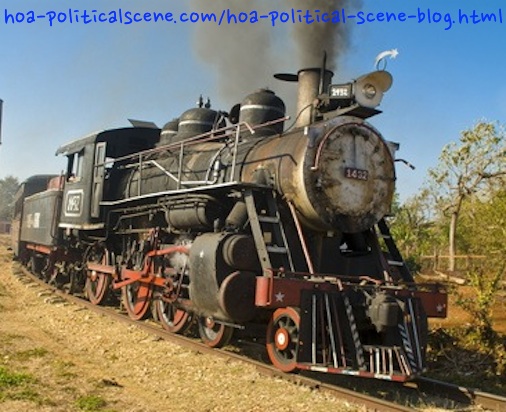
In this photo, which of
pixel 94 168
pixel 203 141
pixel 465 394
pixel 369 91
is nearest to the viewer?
pixel 465 394

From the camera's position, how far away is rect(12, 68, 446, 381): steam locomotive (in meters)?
6.14

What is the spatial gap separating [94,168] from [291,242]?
19.3 ft

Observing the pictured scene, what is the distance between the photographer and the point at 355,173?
7211 millimetres

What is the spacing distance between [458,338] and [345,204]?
3.11 m

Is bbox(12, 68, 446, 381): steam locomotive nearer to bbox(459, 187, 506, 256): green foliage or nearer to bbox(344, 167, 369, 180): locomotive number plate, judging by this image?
bbox(344, 167, 369, 180): locomotive number plate

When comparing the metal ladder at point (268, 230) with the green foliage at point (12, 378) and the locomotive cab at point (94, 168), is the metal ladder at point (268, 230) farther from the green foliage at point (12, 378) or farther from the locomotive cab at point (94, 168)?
the locomotive cab at point (94, 168)

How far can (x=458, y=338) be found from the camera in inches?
332

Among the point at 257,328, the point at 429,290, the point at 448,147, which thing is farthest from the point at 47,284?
the point at 448,147

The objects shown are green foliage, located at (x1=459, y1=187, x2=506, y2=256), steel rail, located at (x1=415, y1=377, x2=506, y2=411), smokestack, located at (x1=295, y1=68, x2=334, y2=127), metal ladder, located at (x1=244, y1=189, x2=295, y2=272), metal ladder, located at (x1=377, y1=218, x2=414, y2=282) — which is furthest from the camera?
green foliage, located at (x1=459, y1=187, x2=506, y2=256)

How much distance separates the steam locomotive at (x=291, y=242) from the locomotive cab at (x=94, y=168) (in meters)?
0.91

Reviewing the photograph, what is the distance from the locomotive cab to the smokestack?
14.7ft

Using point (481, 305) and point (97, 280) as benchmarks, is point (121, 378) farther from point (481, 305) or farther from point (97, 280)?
point (97, 280)

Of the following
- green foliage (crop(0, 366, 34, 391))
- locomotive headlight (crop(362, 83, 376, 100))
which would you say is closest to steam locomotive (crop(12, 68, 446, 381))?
locomotive headlight (crop(362, 83, 376, 100))

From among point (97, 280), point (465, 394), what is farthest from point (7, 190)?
point (465, 394)
